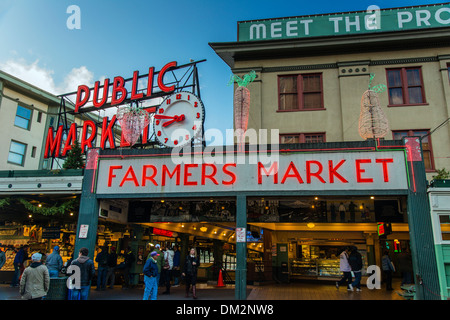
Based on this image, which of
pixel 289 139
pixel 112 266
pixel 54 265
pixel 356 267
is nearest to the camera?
pixel 54 265

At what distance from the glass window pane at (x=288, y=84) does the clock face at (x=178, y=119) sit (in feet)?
14.6

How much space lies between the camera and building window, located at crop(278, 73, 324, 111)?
1922 cm

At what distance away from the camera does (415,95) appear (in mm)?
18312

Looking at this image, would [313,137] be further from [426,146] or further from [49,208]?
[49,208]

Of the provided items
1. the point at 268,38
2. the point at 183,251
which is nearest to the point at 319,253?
the point at 183,251

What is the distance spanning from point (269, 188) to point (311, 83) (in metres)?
7.87

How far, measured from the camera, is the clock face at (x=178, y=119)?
18.5 metres

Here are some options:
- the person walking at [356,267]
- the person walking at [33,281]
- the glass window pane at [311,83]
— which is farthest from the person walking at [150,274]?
the glass window pane at [311,83]

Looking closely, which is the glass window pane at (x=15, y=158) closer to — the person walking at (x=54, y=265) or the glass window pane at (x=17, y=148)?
the glass window pane at (x=17, y=148)

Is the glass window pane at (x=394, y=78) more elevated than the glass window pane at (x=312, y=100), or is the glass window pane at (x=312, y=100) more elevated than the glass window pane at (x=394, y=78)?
the glass window pane at (x=394, y=78)

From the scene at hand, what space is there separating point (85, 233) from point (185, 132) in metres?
6.69

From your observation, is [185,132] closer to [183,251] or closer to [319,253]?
[183,251]

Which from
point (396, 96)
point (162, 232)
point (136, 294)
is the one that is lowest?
point (136, 294)

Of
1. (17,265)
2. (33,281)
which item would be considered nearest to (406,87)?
(33,281)
